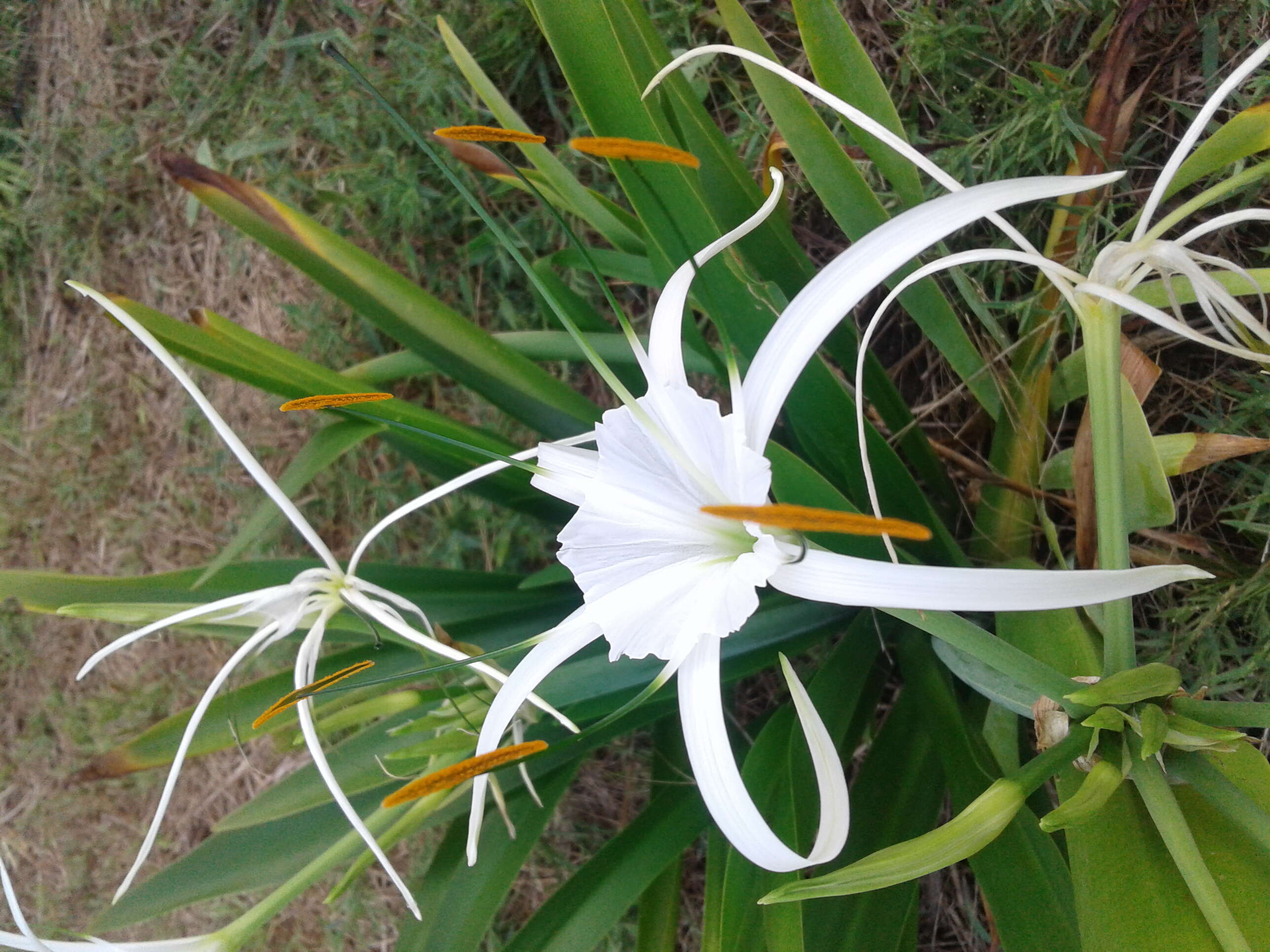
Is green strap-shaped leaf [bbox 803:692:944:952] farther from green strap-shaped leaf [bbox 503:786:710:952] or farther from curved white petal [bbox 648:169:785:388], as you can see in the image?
curved white petal [bbox 648:169:785:388]

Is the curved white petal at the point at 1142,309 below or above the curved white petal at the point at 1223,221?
below

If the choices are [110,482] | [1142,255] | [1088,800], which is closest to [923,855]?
[1088,800]

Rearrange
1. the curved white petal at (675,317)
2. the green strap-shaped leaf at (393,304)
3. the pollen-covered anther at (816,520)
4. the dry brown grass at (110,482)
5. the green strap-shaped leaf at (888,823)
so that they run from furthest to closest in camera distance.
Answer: the dry brown grass at (110,482), the green strap-shaped leaf at (393,304), the green strap-shaped leaf at (888,823), the curved white petal at (675,317), the pollen-covered anther at (816,520)

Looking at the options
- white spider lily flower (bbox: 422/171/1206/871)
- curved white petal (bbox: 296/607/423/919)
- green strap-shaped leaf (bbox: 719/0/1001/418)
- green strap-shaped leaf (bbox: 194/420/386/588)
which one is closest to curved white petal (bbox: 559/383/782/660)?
white spider lily flower (bbox: 422/171/1206/871)

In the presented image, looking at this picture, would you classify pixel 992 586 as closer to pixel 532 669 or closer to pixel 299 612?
pixel 532 669

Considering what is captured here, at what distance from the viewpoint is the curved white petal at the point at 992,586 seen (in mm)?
317

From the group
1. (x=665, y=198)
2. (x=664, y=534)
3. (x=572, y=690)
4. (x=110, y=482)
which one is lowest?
(x=572, y=690)

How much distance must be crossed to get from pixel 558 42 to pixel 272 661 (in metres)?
1.05

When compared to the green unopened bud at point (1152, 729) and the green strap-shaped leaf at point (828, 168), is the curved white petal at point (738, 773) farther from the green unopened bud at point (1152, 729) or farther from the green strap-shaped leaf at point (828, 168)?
the green strap-shaped leaf at point (828, 168)

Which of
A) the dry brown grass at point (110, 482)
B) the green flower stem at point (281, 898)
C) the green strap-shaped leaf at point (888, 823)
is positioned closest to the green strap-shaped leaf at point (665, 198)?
the green strap-shaped leaf at point (888, 823)

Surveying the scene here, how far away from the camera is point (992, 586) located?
32 centimetres

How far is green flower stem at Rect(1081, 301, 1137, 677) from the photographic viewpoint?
41 cm

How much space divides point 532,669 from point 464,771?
0.18 feet

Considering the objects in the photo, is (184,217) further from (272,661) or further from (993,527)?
(993,527)
